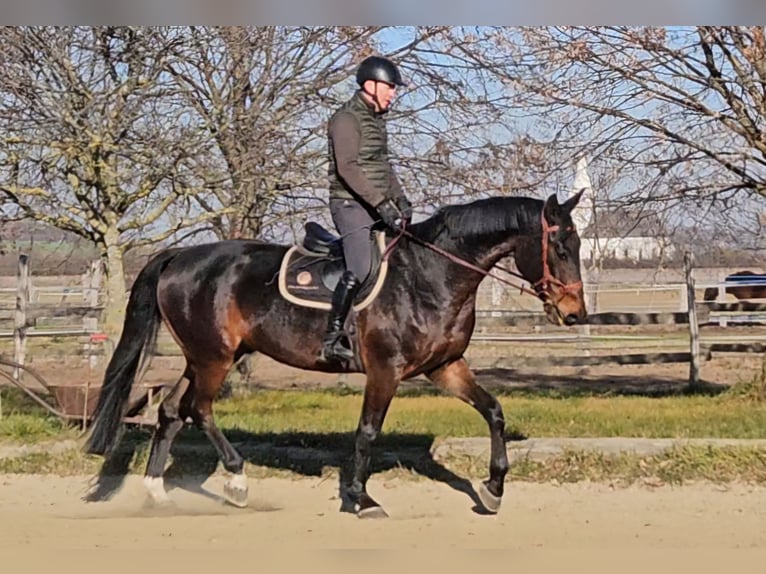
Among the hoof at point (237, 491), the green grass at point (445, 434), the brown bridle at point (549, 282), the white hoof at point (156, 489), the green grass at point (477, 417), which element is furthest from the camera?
the green grass at point (477, 417)

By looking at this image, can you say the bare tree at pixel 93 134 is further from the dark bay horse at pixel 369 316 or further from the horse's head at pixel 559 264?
the horse's head at pixel 559 264

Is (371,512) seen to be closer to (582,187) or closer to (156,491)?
(156,491)

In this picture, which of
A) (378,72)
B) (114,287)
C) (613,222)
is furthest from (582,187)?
(114,287)

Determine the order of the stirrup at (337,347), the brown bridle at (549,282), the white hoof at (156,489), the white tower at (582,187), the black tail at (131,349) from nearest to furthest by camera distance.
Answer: the brown bridle at (549,282) < the stirrup at (337,347) < the white hoof at (156,489) < the black tail at (131,349) < the white tower at (582,187)

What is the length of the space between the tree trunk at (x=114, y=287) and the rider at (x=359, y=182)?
15.5 ft

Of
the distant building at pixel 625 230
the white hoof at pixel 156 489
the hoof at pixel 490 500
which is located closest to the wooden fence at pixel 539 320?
the distant building at pixel 625 230

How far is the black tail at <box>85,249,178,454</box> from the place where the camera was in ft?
23.6

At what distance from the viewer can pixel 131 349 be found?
739cm

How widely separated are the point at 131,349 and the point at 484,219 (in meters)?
3.01

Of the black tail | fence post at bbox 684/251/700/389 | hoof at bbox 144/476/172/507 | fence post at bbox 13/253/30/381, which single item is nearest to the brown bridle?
the black tail

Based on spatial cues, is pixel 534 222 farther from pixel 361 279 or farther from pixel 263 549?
pixel 263 549

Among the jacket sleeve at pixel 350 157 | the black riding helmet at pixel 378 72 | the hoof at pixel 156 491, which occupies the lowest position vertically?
the hoof at pixel 156 491

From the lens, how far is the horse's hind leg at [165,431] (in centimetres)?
708

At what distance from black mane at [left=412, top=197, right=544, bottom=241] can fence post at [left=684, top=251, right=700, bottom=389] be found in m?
8.43
